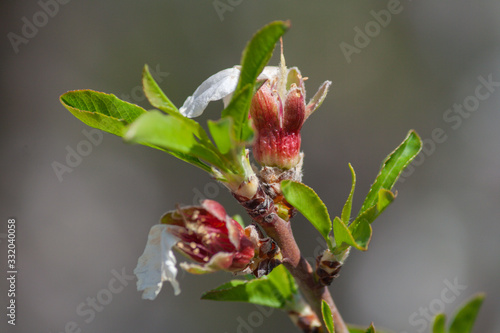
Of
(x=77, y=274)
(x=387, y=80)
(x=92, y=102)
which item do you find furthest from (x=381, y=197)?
(x=387, y=80)

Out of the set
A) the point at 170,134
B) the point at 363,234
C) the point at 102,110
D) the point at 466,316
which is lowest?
the point at 466,316

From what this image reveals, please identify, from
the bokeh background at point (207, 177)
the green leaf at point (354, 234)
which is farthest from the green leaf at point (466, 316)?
the bokeh background at point (207, 177)

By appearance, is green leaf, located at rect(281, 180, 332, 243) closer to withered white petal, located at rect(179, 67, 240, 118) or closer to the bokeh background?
withered white petal, located at rect(179, 67, 240, 118)

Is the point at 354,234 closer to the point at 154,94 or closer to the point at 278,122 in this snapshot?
the point at 278,122

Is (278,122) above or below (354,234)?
above

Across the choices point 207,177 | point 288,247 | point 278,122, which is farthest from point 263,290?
point 207,177

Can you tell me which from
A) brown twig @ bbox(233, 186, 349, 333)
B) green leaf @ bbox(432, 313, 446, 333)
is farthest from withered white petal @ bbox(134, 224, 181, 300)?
green leaf @ bbox(432, 313, 446, 333)

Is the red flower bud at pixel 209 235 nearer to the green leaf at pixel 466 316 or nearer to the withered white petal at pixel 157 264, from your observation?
the withered white petal at pixel 157 264

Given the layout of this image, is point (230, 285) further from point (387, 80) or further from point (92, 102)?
point (387, 80)
